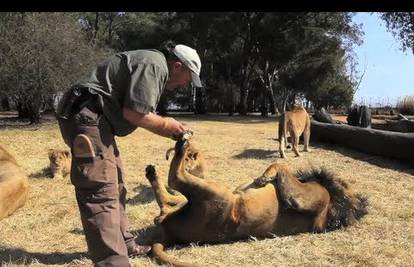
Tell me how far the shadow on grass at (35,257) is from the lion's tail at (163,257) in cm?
58

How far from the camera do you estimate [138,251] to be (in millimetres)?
4570

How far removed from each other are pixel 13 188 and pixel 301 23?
84.6 ft

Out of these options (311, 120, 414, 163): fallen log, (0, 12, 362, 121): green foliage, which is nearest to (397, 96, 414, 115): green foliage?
(0, 12, 362, 121): green foliage

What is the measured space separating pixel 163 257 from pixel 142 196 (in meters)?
2.40

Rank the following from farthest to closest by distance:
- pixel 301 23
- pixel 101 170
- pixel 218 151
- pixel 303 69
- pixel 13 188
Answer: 1. pixel 303 69
2. pixel 301 23
3. pixel 218 151
4. pixel 13 188
5. pixel 101 170

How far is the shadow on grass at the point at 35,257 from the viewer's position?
4.48 metres

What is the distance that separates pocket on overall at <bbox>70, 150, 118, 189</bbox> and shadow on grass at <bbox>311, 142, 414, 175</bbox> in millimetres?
6117

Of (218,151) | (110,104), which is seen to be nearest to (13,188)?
(110,104)

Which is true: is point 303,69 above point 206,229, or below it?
above

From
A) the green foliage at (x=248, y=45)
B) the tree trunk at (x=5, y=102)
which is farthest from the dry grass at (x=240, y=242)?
the green foliage at (x=248, y=45)

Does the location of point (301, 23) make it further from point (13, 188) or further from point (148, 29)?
point (13, 188)

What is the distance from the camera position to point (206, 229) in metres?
4.65

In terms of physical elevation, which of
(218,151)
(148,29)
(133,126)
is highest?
(148,29)

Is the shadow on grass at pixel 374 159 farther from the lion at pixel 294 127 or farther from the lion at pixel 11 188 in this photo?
the lion at pixel 11 188
